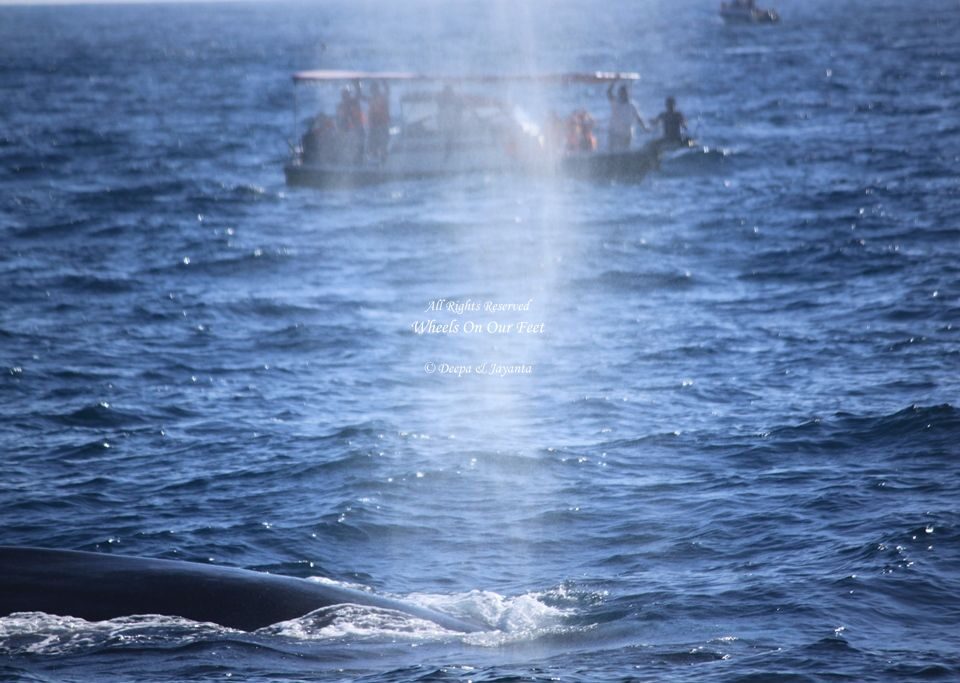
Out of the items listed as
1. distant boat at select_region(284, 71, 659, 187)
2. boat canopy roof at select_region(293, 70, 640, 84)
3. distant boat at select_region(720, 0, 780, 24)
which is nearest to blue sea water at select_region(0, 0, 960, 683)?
distant boat at select_region(284, 71, 659, 187)

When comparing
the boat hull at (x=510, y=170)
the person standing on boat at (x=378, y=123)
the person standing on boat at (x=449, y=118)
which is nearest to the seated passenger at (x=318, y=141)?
the boat hull at (x=510, y=170)

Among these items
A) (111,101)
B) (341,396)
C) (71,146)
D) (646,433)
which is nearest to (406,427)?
(341,396)

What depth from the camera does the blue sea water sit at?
8.47 metres

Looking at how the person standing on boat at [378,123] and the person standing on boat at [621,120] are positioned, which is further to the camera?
the person standing on boat at [378,123]

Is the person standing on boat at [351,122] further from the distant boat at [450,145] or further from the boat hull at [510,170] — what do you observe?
the boat hull at [510,170]

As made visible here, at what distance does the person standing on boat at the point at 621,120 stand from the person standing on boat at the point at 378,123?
5222 mm

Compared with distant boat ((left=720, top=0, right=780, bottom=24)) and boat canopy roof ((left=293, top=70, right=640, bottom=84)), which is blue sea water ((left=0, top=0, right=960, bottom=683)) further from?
distant boat ((left=720, top=0, right=780, bottom=24))

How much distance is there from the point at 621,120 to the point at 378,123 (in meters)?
5.70

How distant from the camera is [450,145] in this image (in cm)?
3180

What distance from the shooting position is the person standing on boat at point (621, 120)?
100 ft

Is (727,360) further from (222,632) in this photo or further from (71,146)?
(71,146)

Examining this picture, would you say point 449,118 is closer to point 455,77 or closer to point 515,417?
point 455,77

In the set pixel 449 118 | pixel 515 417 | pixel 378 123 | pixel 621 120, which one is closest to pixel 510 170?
pixel 449 118

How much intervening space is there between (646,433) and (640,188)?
1808 centimetres
